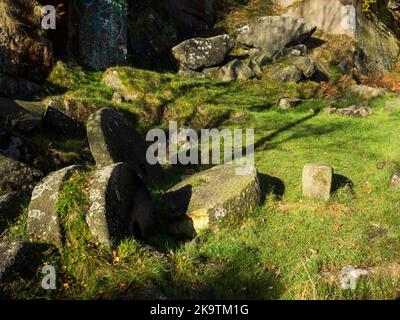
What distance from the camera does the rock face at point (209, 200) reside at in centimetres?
823

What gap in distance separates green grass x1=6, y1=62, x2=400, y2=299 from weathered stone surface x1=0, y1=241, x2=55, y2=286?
23 centimetres

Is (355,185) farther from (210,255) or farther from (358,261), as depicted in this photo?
(210,255)

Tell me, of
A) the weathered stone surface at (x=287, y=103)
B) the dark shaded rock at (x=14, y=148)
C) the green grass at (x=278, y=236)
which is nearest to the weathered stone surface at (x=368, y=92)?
the green grass at (x=278, y=236)

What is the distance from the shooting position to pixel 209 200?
8.41m

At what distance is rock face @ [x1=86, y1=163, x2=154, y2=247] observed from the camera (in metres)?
6.46

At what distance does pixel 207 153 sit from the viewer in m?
11.8

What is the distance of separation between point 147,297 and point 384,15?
24658 mm

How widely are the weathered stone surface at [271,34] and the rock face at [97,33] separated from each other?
614 cm

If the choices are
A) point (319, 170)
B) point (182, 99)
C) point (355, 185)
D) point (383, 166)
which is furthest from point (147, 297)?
point (182, 99)

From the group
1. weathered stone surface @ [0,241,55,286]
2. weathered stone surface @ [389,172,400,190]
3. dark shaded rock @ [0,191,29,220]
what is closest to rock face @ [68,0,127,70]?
dark shaded rock @ [0,191,29,220]

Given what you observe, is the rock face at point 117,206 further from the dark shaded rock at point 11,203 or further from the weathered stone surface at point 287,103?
the weathered stone surface at point 287,103

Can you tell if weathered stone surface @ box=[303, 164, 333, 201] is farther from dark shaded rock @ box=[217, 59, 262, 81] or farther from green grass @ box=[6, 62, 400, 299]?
dark shaded rock @ box=[217, 59, 262, 81]

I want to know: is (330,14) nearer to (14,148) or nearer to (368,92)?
(368,92)

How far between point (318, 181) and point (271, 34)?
1333 cm
